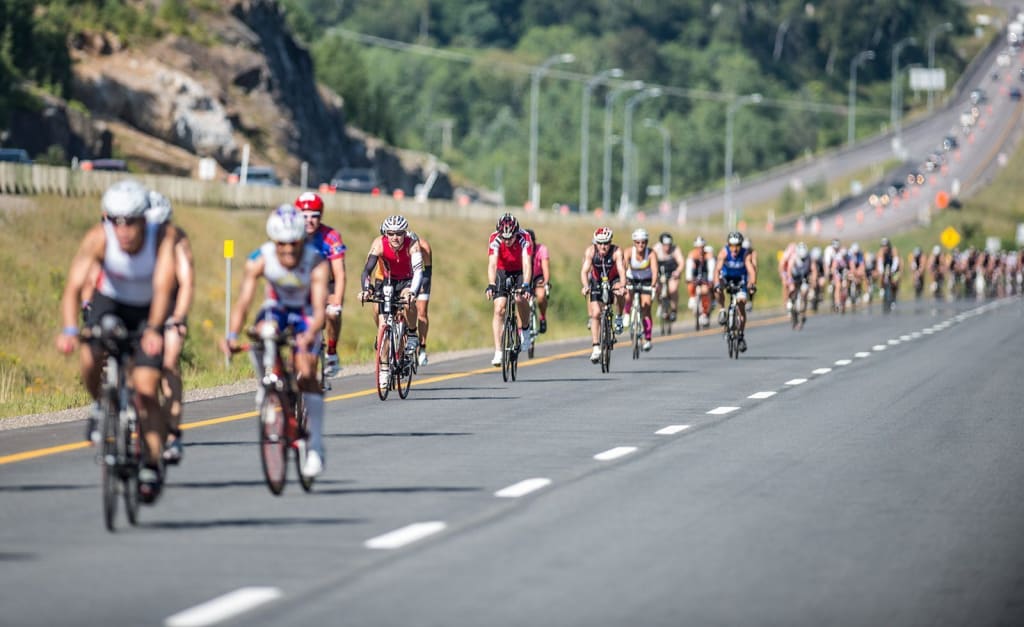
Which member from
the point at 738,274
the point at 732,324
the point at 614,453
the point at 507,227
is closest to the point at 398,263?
the point at 507,227

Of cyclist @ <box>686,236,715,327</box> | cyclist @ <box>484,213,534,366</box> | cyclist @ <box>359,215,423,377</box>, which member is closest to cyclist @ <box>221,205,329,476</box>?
cyclist @ <box>359,215,423,377</box>

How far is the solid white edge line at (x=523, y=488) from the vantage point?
12.6 meters

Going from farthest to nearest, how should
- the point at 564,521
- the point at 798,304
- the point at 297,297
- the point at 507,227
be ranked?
the point at 798,304 < the point at 507,227 < the point at 297,297 < the point at 564,521

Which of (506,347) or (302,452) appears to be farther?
(506,347)

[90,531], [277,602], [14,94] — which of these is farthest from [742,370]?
[14,94]

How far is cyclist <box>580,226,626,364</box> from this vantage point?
26203mm

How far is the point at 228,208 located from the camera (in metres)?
62.4

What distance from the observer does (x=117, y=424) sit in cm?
1094

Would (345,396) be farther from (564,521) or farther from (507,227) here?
(564,521)

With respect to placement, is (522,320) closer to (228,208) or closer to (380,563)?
(380,563)

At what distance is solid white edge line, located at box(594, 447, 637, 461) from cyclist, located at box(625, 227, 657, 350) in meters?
13.7

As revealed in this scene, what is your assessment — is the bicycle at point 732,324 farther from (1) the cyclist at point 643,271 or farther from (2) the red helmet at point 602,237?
(2) the red helmet at point 602,237

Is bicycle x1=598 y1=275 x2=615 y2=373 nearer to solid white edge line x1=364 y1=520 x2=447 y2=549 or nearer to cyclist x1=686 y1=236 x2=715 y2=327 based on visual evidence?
cyclist x1=686 y1=236 x2=715 y2=327

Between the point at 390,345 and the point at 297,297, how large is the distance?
7955mm
